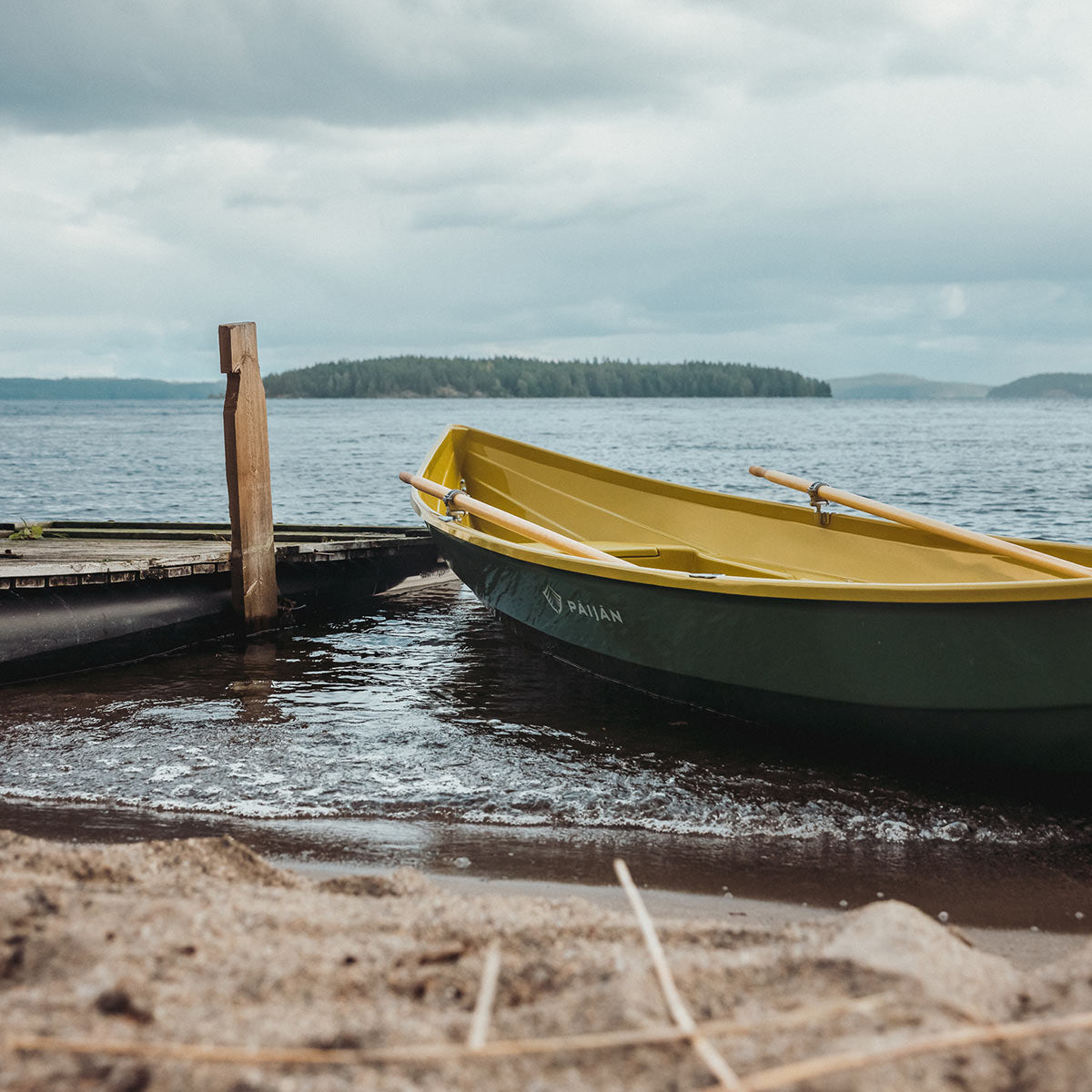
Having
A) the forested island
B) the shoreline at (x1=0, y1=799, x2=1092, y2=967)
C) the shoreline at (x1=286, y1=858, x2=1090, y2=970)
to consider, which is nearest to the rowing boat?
the shoreline at (x1=0, y1=799, x2=1092, y2=967)

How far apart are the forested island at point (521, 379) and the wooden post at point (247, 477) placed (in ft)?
454

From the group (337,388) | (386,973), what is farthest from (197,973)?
(337,388)

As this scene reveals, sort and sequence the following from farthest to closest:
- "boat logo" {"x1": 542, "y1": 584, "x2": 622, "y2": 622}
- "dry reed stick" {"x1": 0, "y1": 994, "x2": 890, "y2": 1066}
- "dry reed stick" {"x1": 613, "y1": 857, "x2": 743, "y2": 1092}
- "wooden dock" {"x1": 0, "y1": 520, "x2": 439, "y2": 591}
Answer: "wooden dock" {"x1": 0, "y1": 520, "x2": 439, "y2": 591}
"boat logo" {"x1": 542, "y1": 584, "x2": 622, "y2": 622}
"dry reed stick" {"x1": 0, "y1": 994, "x2": 890, "y2": 1066}
"dry reed stick" {"x1": 613, "y1": 857, "x2": 743, "y2": 1092}

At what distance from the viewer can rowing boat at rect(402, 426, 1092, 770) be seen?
457 cm

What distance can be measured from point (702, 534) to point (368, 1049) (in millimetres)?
6502

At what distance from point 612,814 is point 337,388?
14934cm

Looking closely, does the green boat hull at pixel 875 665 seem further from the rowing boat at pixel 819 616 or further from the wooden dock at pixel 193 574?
the wooden dock at pixel 193 574

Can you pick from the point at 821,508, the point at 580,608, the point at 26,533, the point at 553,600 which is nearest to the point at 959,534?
the point at 821,508

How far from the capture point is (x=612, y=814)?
4.89 meters

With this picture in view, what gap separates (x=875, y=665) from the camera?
495 centimetres

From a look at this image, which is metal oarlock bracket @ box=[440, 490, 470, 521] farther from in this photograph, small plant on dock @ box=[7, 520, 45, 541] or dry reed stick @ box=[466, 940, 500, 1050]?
dry reed stick @ box=[466, 940, 500, 1050]

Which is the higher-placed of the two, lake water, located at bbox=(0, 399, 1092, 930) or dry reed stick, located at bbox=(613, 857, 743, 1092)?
dry reed stick, located at bbox=(613, 857, 743, 1092)

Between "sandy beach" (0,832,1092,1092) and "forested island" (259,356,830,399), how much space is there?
144337 millimetres

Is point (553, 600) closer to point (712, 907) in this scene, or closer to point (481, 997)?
point (712, 907)
